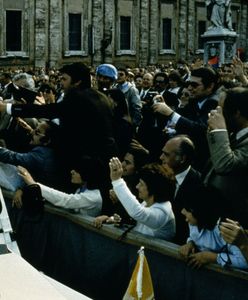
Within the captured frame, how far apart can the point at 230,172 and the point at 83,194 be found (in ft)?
5.59

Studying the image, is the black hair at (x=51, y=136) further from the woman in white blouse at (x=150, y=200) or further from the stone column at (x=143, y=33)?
the stone column at (x=143, y=33)

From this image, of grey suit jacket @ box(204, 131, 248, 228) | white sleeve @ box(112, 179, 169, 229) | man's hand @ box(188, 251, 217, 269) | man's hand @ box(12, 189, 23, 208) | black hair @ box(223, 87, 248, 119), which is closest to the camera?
man's hand @ box(188, 251, 217, 269)

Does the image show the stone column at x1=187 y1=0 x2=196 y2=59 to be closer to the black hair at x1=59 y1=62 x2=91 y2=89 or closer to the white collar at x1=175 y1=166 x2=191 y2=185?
the black hair at x1=59 y1=62 x2=91 y2=89

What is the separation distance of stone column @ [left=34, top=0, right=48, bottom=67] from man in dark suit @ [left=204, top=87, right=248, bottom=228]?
27.4 m

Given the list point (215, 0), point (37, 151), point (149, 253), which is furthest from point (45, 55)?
point (149, 253)

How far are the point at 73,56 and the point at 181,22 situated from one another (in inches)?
364

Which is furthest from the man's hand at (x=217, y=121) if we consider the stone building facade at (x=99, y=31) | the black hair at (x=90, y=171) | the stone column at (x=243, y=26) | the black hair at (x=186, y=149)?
the stone column at (x=243, y=26)

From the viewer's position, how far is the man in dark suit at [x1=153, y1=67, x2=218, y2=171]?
6.70 metres

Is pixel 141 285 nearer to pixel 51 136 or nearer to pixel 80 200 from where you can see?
pixel 80 200

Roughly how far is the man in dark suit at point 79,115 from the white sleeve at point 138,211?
131 centimetres

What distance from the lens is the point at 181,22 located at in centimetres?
4000

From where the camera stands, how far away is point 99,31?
3469 cm

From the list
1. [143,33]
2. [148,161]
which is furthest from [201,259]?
[143,33]

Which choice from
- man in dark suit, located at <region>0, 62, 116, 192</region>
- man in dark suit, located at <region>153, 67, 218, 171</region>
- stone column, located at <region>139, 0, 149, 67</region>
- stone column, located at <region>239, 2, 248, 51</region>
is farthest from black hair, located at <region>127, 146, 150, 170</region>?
stone column, located at <region>239, 2, 248, 51</region>
